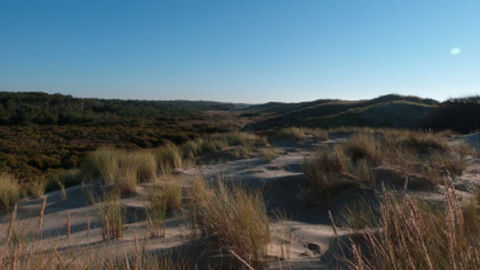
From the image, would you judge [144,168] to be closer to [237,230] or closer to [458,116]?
[237,230]

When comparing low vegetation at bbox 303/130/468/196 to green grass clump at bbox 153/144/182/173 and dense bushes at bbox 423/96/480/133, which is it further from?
dense bushes at bbox 423/96/480/133

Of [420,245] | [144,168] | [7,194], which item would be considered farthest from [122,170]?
[420,245]

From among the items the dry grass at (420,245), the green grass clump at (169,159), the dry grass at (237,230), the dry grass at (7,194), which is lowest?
the dry grass at (7,194)

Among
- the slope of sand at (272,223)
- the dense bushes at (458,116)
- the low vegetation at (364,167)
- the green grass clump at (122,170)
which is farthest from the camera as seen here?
the dense bushes at (458,116)

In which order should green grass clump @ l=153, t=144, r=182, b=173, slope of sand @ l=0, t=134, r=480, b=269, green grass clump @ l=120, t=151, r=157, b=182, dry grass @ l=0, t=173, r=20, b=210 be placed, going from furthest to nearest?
green grass clump @ l=153, t=144, r=182, b=173 < green grass clump @ l=120, t=151, r=157, b=182 < dry grass @ l=0, t=173, r=20, b=210 < slope of sand @ l=0, t=134, r=480, b=269

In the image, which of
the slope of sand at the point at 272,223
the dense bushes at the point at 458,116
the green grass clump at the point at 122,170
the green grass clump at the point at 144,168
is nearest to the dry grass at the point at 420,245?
the slope of sand at the point at 272,223

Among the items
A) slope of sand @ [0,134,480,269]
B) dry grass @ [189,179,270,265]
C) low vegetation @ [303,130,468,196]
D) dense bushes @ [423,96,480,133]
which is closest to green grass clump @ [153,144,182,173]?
slope of sand @ [0,134,480,269]

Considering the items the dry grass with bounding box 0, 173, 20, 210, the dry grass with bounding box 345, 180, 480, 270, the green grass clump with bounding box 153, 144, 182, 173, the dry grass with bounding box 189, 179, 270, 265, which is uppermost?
the dry grass with bounding box 345, 180, 480, 270

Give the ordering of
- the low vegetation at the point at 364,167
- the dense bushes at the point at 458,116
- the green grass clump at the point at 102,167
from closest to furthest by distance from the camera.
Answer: the low vegetation at the point at 364,167 → the green grass clump at the point at 102,167 → the dense bushes at the point at 458,116

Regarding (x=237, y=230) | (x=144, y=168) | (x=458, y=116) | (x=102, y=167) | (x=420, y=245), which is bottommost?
(x=102, y=167)

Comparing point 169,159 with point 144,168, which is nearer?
point 144,168

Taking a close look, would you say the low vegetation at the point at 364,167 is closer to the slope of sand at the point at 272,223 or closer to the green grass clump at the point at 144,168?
the slope of sand at the point at 272,223

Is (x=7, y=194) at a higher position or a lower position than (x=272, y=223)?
lower

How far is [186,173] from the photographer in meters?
7.33
